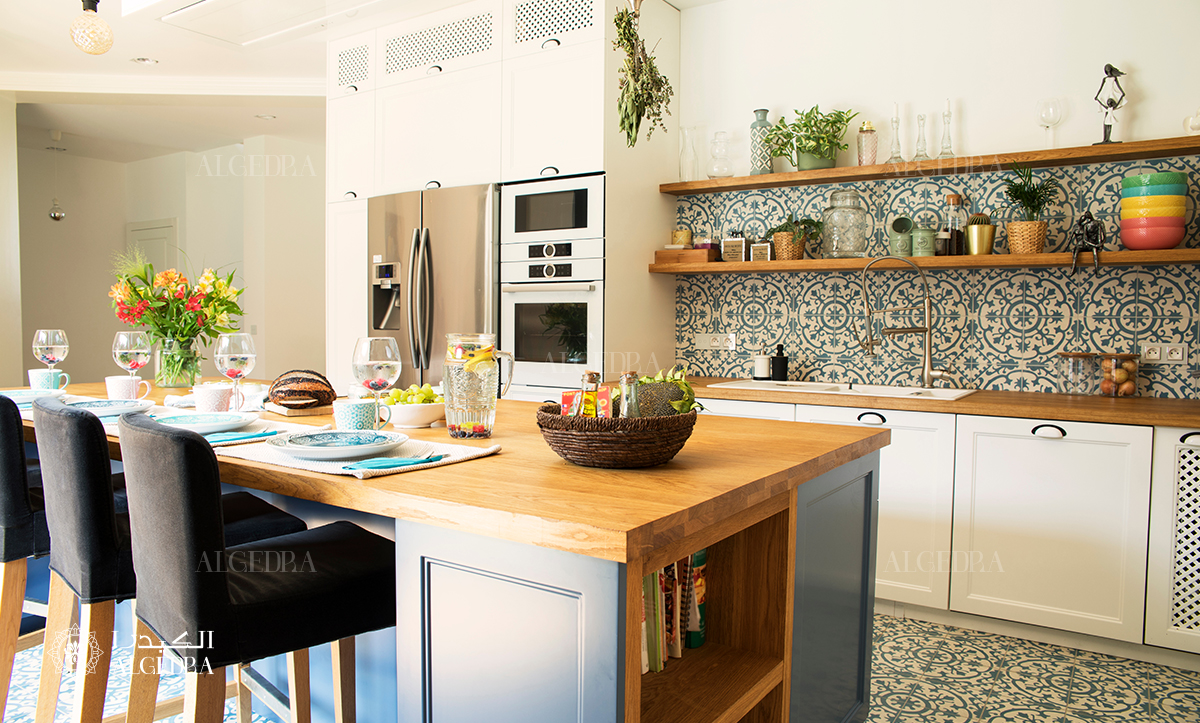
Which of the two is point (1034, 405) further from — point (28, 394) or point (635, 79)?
point (28, 394)

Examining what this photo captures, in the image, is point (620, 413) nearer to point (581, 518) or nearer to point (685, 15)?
point (581, 518)

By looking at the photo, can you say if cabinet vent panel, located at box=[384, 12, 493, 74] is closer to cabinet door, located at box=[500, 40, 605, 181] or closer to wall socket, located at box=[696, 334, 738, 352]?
cabinet door, located at box=[500, 40, 605, 181]

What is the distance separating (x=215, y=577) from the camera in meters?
1.13

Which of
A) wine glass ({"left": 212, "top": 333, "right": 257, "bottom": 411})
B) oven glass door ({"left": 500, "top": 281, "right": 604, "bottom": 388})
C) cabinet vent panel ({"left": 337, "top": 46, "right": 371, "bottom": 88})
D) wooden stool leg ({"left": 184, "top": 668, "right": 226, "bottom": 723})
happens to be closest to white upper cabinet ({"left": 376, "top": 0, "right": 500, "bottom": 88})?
cabinet vent panel ({"left": 337, "top": 46, "right": 371, "bottom": 88})

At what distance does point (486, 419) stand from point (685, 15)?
3.01 meters

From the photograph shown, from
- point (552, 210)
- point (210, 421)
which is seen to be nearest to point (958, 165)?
point (552, 210)

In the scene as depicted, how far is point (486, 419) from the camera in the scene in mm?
1584

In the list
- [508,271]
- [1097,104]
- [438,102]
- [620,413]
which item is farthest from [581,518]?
[438,102]

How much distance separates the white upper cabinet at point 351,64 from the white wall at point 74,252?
4323 millimetres

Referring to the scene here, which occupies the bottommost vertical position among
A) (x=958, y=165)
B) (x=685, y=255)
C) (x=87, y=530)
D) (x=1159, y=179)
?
(x=87, y=530)

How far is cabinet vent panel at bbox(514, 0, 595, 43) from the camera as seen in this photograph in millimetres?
3319

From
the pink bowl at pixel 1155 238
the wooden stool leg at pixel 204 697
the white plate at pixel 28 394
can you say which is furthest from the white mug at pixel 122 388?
the pink bowl at pixel 1155 238

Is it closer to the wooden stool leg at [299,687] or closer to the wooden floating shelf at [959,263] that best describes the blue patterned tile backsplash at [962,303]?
the wooden floating shelf at [959,263]

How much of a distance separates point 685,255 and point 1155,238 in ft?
5.92
